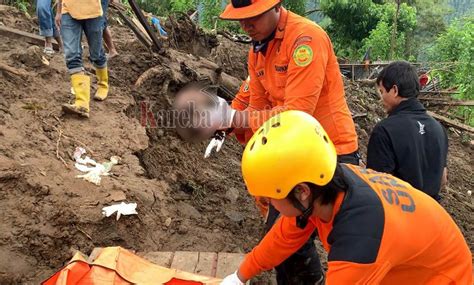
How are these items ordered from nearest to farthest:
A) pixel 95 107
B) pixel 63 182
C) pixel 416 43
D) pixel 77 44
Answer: pixel 63 182 < pixel 77 44 < pixel 95 107 < pixel 416 43

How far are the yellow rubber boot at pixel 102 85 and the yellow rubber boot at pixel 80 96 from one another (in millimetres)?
426

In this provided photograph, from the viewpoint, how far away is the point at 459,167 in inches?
366

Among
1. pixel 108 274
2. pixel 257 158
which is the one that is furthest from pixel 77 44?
pixel 257 158

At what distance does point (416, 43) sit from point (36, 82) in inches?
776

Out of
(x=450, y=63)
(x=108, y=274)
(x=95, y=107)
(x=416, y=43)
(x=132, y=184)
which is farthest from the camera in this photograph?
(x=416, y=43)

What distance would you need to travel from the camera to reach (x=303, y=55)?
7.98 feet

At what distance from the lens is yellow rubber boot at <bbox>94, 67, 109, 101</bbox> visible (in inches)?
192

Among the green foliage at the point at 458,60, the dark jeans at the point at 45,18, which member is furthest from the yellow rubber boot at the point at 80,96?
the green foliage at the point at 458,60

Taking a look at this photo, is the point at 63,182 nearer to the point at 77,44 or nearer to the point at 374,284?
the point at 77,44

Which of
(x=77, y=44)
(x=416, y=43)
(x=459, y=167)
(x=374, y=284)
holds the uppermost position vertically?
(x=374, y=284)

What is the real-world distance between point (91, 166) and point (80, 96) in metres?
0.85

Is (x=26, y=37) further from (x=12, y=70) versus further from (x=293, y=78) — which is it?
(x=293, y=78)

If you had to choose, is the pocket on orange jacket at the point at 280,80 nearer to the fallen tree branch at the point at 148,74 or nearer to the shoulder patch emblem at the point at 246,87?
the shoulder patch emblem at the point at 246,87

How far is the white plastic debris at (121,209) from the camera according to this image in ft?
11.2
